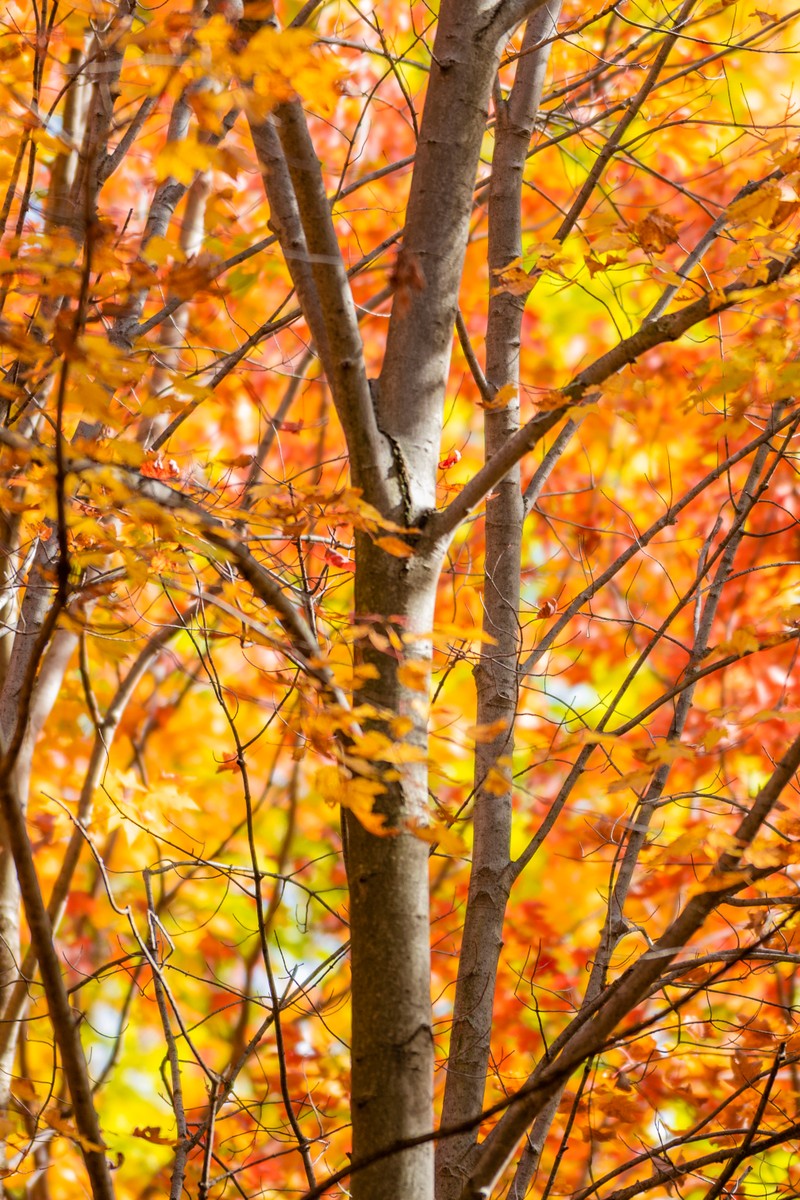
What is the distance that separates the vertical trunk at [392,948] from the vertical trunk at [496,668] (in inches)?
8.0

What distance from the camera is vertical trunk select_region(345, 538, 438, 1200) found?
168cm

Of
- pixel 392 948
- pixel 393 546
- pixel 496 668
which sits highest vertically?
pixel 496 668

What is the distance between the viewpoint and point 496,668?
2600 mm

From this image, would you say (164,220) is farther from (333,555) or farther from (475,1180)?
(475,1180)

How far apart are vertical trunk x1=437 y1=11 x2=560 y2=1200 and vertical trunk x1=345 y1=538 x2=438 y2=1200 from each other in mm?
202

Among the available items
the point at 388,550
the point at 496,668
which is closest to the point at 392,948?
the point at 388,550

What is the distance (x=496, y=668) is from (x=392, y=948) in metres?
0.99

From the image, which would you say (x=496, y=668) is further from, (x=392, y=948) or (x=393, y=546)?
(x=392, y=948)

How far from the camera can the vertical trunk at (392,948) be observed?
168 cm

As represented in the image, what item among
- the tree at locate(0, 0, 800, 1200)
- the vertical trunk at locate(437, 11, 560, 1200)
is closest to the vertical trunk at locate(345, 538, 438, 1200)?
the tree at locate(0, 0, 800, 1200)

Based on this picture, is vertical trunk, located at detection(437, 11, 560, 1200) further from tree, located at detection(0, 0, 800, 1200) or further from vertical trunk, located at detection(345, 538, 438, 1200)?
vertical trunk, located at detection(345, 538, 438, 1200)

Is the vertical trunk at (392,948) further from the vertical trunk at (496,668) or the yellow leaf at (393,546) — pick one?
the vertical trunk at (496,668)

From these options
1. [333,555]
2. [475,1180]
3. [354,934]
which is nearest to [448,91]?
[333,555]

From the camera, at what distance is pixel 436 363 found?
6.80 ft
